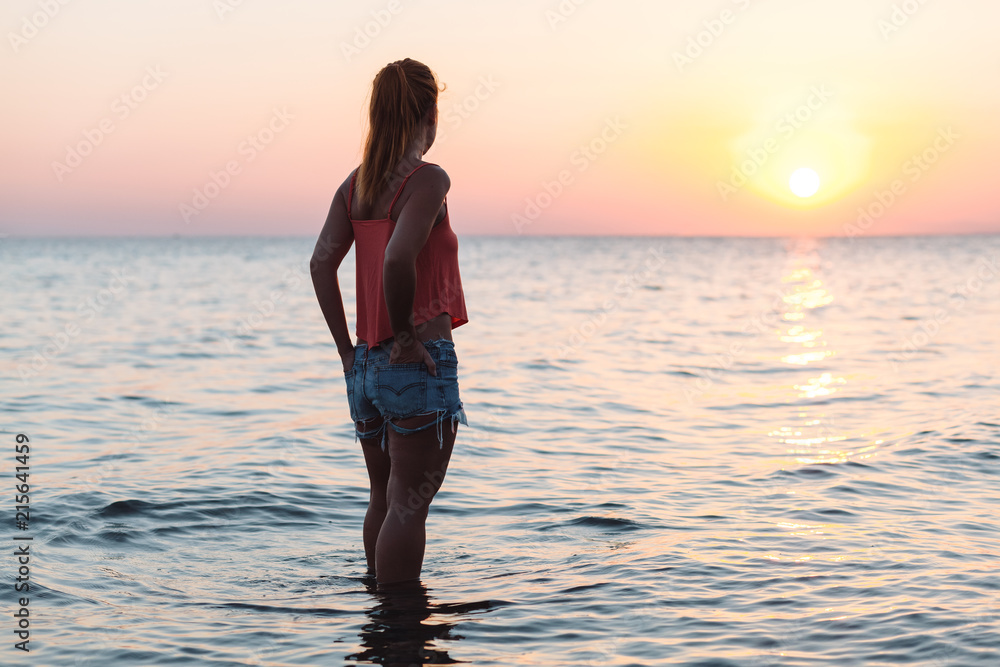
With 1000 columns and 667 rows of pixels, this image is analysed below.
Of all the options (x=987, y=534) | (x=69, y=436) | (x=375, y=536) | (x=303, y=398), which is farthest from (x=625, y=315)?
(x=375, y=536)

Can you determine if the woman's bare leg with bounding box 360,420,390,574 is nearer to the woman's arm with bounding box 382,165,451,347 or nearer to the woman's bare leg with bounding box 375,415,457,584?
the woman's bare leg with bounding box 375,415,457,584

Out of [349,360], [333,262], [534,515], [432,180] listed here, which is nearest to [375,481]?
[349,360]

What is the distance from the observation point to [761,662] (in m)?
3.78

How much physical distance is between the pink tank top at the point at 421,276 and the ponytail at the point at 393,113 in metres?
0.13

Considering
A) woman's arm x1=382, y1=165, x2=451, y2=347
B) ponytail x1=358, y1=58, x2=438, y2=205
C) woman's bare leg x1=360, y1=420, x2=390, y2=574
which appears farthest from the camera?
woman's bare leg x1=360, y1=420, x2=390, y2=574

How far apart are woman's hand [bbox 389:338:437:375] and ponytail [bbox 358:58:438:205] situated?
2.08 feet

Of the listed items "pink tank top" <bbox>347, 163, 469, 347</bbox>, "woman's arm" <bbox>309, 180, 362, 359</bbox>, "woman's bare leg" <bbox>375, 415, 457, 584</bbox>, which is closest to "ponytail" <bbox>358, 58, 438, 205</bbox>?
"pink tank top" <bbox>347, 163, 469, 347</bbox>

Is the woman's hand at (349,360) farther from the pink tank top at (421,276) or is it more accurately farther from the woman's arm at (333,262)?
the pink tank top at (421,276)

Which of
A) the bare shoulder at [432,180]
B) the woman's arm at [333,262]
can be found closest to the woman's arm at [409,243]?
the bare shoulder at [432,180]

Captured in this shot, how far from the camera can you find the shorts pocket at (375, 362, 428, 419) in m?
3.87

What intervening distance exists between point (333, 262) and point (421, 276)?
592mm

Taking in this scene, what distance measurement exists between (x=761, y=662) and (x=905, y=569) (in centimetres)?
162

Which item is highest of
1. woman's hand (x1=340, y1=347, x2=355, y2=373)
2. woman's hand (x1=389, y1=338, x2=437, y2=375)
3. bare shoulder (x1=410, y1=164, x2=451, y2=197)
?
bare shoulder (x1=410, y1=164, x2=451, y2=197)

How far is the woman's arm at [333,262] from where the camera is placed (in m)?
4.12
